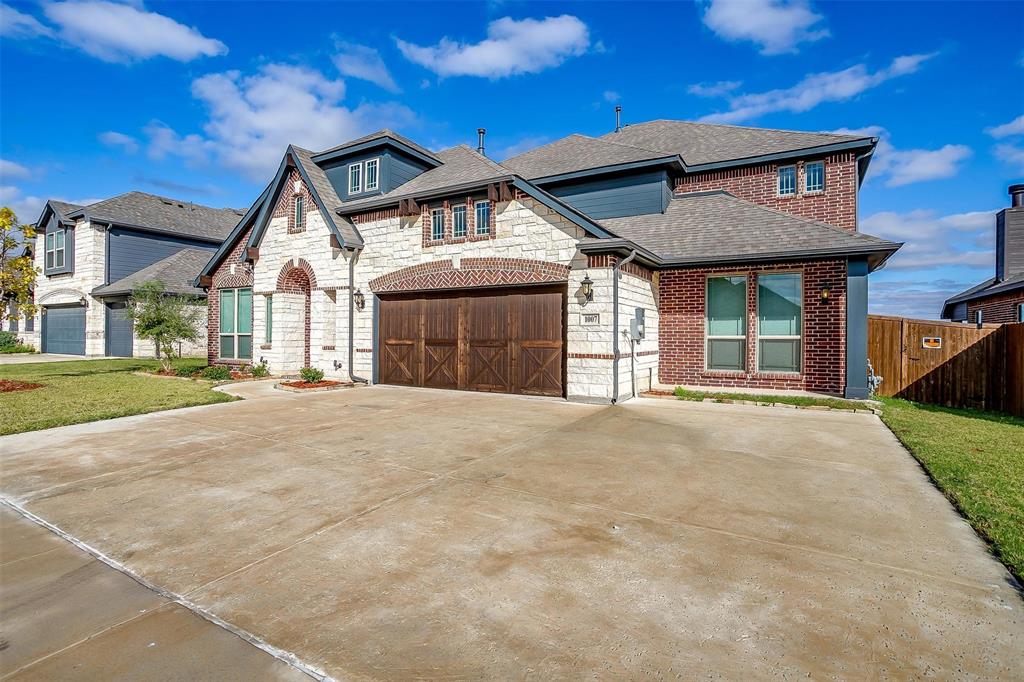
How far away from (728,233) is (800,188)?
14.3 feet

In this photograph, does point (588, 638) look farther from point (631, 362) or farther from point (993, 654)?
point (631, 362)

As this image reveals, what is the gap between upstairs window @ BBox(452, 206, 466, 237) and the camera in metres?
12.5

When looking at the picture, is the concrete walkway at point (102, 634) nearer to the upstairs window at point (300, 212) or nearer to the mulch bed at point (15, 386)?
the mulch bed at point (15, 386)

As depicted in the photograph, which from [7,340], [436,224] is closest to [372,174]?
[436,224]

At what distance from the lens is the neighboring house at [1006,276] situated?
1830cm

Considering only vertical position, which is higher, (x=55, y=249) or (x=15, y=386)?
(x=55, y=249)

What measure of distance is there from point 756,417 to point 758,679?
7239mm

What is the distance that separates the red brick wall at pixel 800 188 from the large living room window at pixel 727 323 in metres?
4.79

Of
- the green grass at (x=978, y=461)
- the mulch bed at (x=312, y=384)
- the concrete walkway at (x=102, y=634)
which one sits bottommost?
the concrete walkway at (x=102, y=634)

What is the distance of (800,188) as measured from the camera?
48.6 feet

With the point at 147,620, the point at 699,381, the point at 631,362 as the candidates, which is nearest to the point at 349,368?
the point at 631,362

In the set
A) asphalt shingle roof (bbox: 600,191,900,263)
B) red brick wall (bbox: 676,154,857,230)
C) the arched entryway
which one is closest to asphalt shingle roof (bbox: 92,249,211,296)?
the arched entryway

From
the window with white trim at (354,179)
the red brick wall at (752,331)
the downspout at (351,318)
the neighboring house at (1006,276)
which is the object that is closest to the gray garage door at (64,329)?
the window with white trim at (354,179)

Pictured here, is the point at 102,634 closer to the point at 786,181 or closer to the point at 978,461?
the point at 978,461
